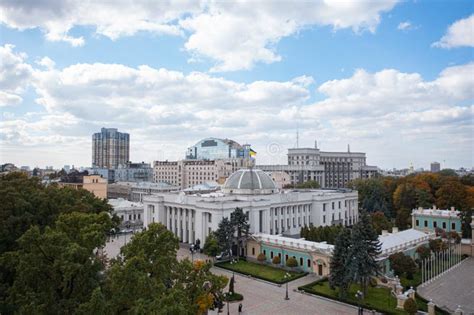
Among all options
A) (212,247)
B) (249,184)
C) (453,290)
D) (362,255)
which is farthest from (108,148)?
(453,290)

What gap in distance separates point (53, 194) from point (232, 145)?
127 meters

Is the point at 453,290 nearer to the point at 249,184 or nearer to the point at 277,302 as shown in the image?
the point at 277,302

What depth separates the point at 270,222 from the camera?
5278cm

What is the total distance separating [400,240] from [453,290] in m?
7.98

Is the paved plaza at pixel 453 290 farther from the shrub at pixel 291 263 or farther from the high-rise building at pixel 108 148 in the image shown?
the high-rise building at pixel 108 148

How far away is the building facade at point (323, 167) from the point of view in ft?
384

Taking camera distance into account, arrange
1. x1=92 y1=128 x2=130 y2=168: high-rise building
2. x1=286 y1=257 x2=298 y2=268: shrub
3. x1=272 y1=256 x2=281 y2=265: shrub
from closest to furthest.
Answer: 1. x1=286 y1=257 x2=298 y2=268: shrub
2. x1=272 y1=256 x2=281 y2=265: shrub
3. x1=92 y1=128 x2=130 y2=168: high-rise building

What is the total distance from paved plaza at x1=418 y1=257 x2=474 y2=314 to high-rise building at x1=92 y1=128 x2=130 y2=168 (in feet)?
486

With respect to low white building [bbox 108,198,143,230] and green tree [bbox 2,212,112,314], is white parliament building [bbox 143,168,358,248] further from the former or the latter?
green tree [bbox 2,212,112,314]

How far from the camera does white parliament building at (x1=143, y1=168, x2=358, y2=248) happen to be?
1859 inches

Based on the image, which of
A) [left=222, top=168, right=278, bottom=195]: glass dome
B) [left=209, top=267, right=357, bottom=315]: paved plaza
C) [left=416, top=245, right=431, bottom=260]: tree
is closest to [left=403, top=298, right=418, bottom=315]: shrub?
[left=209, top=267, right=357, bottom=315]: paved plaza

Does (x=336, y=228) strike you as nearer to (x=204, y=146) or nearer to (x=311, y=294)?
(x=311, y=294)

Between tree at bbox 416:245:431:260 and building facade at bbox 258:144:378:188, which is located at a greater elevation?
building facade at bbox 258:144:378:188

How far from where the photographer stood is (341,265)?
29.1 meters
